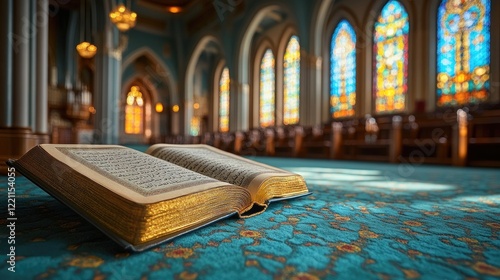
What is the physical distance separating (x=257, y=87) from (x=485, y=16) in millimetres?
9503

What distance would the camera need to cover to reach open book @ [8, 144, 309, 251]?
927 millimetres

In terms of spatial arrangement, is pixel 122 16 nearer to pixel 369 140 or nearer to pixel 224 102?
pixel 369 140

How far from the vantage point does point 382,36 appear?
417 inches

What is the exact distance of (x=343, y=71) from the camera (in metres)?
11.8

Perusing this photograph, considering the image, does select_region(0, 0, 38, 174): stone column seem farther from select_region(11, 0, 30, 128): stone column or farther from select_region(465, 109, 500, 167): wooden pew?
select_region(465, 109, 500, 167): wooden pew

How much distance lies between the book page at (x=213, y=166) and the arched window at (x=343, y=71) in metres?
10.4

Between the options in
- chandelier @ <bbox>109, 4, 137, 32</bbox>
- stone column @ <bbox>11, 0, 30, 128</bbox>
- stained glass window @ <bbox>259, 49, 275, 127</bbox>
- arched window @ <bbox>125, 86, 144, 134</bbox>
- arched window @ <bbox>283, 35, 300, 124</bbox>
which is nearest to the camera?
stone column @ <bbox>11, 0, 30, 128</bbox>

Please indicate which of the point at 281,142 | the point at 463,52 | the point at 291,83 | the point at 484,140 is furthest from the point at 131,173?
the point at 291,83

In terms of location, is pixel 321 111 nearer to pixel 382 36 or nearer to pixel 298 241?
pixel 382 36

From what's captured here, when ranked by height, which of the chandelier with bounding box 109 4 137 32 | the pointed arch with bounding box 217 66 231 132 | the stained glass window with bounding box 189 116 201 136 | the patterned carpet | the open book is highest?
the chandelier with bounding box 109 4 137 32

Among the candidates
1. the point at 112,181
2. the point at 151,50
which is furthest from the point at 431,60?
the point at 151,50

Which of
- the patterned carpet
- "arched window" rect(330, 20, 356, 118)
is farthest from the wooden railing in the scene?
the patterned carpet

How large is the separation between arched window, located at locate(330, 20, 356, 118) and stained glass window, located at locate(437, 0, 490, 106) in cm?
290

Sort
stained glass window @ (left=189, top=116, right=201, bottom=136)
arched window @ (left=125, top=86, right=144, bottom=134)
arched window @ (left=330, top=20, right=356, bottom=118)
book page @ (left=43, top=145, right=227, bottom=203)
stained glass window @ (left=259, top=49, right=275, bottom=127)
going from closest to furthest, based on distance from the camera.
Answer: book page @ (left=43, top=145, right=227, bottom=203) < arched window @ (left=330, top=20, right=356, bottom=118) < stained glass window @ (left=259, top=49, right=275, bottom=127) < arched window @ (left=125, top=86, right=144, bottom=134) < stained glass window @ (left=189, top=116, right=201, bottom=136)
